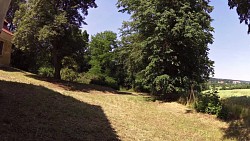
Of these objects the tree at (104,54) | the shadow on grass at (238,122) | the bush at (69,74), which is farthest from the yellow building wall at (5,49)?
the shadow on grass at (238,122)

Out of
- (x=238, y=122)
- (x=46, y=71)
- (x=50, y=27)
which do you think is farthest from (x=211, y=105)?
(x=46, y=71)

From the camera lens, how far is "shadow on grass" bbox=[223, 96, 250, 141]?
12141 millimetres

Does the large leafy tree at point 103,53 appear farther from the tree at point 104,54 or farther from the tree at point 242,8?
the tree at point 242,8

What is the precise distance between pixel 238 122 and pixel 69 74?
2462 cm

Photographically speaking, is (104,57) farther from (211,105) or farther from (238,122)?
(238,122)

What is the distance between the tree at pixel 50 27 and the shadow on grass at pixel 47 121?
9.95 meters

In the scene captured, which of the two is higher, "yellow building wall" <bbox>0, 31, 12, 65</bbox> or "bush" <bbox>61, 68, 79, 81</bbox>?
"yellow building wall" <bbox>0, 31, 12, 65</bbox>

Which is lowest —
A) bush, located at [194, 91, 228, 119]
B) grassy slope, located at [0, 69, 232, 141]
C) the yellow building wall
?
grassy slope, located at [0, 69, 232, 141]

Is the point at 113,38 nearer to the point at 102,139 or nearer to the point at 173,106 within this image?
the point at 173,106

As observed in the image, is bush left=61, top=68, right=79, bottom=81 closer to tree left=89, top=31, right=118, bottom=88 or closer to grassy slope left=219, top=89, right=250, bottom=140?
tree left=89, top=31, right=118, bottom=88

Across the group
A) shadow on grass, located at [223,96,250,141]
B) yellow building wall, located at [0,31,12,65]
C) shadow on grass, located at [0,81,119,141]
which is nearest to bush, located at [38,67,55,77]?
yellow building wall, located at [0,31,12,65]

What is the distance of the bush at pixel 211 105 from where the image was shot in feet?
49.5

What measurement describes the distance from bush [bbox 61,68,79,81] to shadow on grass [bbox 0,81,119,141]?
22.0 metres

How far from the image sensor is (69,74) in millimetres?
35938
